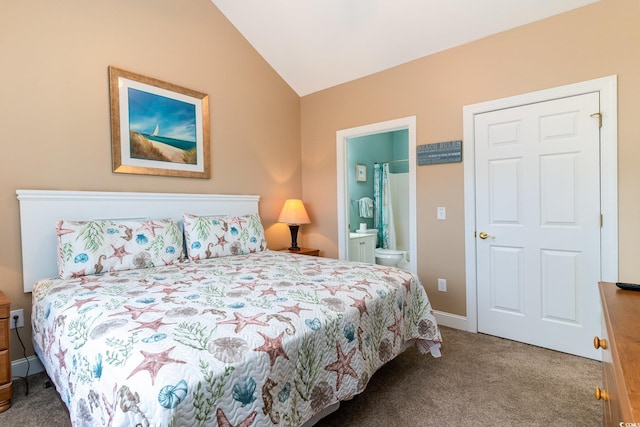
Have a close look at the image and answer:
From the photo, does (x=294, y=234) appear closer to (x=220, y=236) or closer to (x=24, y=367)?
(x=220, y=236)

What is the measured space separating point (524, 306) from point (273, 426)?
7.79 feet

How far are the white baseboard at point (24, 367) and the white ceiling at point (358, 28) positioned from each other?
3.45m

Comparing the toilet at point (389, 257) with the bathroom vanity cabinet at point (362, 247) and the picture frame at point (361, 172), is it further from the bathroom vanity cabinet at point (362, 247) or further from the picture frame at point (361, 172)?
the picture frame at point (361, 172)

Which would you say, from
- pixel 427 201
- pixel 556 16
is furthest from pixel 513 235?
pixel 556 16

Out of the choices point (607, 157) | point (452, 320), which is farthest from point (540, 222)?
point (452, 320)

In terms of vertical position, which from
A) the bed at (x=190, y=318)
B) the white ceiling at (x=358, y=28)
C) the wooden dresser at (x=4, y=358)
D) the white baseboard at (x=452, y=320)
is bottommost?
the white baseboard at (x=452, y=320)

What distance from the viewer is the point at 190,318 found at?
1264 millimetres

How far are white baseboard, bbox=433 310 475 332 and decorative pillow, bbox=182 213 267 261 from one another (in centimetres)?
183

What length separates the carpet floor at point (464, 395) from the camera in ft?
5.49

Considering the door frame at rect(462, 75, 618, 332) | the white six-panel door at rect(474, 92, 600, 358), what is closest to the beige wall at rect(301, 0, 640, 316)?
the door frame at rect(462, 75, 618, 332)

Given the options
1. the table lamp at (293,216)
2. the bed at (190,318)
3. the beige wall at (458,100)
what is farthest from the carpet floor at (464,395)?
the table lamp at (293,216)

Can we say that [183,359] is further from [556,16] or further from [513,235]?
[556,16]

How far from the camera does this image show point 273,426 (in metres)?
1.10

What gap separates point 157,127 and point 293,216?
1.64 m
